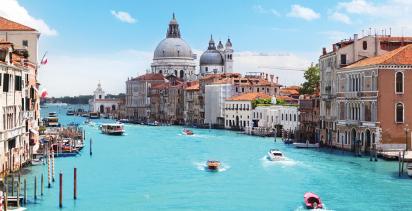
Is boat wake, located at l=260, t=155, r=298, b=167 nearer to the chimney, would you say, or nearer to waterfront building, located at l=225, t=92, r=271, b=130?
the chimney

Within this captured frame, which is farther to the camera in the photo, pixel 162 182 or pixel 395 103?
pixel 395 103

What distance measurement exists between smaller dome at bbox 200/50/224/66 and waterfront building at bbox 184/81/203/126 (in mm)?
12768

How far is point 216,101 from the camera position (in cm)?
6212

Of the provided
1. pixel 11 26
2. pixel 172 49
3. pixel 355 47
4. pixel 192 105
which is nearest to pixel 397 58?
pixel 355 47

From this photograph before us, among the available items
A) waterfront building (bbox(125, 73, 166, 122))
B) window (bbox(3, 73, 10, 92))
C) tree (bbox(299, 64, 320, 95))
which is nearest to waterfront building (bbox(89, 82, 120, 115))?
waterfront building (bbox(125, 73, 166, 122))

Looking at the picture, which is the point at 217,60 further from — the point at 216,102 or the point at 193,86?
the point at 216,102

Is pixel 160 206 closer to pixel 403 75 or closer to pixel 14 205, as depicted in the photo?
pixel 14 205

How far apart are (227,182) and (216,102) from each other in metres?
39.7

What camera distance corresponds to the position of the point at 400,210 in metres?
17.3

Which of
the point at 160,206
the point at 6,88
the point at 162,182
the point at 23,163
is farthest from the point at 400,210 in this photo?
the point at 23,163

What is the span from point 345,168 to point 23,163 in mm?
9924

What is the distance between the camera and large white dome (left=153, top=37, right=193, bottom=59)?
9250 centimetres

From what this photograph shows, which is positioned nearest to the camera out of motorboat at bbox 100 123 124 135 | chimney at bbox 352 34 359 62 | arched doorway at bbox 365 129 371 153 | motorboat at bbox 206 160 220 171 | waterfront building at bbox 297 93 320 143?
motorboat at bbox 206 160 220 171

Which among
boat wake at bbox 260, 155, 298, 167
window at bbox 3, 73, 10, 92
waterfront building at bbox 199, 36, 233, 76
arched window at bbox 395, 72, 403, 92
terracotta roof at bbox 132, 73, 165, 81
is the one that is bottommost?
boat wake at bbox 260, 155, 298, 167
